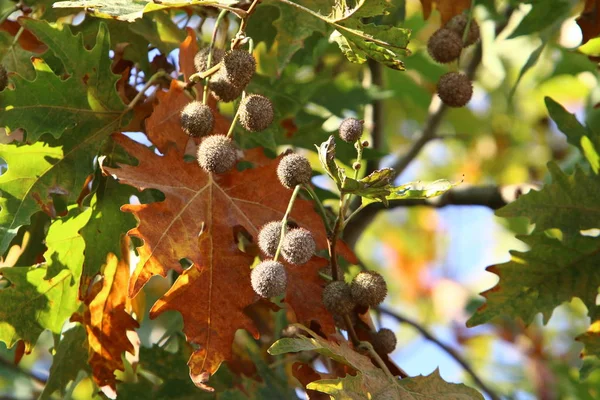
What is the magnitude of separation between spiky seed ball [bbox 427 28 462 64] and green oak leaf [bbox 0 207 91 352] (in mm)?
979

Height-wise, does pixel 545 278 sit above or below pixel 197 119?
below

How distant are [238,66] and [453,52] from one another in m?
0.64

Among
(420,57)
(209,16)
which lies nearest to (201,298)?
(209,16)

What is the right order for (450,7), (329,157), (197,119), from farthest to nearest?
1. (450,7)
2. (197,119)
3. (329,157)

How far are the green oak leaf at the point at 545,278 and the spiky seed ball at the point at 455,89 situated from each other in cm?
42

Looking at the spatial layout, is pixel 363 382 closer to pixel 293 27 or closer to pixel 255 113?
pixel 255 113

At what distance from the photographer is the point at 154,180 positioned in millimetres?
2084

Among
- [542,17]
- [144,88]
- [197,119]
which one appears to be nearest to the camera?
[197,119]

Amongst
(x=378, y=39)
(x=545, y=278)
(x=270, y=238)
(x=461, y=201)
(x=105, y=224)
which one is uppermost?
(x=378, y=39)

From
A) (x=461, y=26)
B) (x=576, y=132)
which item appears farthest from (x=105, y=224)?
(x=576, y=132)

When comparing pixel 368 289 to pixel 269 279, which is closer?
pixel 269 279

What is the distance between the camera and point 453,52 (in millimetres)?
2309

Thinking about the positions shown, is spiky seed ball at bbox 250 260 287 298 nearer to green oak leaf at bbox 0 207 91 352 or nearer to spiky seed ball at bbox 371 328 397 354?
spiky seed ball at bbox 371 328 397 354

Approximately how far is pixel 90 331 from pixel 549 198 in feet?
4.14
